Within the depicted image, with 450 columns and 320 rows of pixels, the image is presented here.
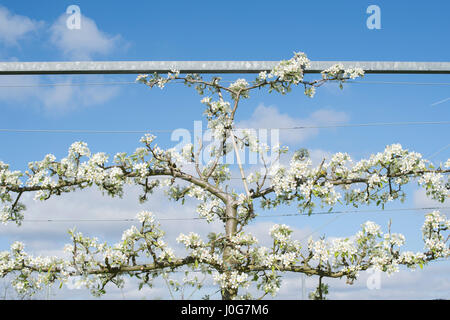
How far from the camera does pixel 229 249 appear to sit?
4594 millimetres

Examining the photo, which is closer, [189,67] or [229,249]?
[229,249]

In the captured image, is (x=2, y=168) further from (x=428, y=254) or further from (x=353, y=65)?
(x=428, y=254)

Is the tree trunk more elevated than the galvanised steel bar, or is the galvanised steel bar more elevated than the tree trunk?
the galvanised steel bar

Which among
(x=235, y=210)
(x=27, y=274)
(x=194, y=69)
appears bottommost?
(x=27, y=274)

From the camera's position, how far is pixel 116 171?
481cm

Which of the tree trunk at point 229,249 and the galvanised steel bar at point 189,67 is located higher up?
the galvanised steel bar at point 189,67

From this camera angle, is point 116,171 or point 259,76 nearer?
point 116,171

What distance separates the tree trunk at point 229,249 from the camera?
14.5ft

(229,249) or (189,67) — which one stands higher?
(189,67)

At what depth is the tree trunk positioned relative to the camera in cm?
441
